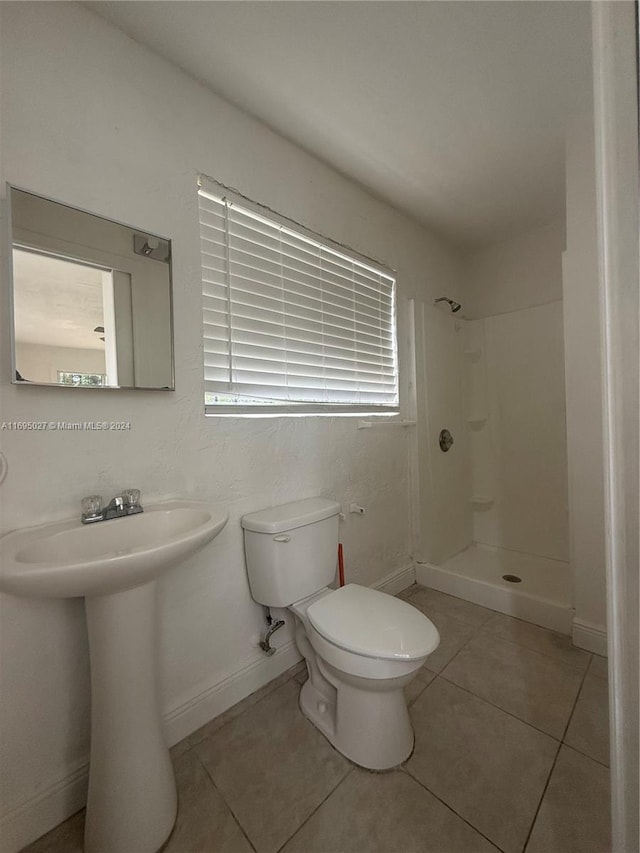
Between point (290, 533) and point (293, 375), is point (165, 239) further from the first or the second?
point (290, 533)

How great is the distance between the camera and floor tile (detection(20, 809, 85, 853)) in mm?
849

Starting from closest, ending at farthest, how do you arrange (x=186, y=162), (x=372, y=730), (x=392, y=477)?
(x=372, y=730)
(x=186, y=162)
(x=392, y=477)

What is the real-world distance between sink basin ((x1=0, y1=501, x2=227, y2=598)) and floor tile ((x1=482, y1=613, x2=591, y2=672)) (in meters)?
1.57

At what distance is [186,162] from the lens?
3.86 ft

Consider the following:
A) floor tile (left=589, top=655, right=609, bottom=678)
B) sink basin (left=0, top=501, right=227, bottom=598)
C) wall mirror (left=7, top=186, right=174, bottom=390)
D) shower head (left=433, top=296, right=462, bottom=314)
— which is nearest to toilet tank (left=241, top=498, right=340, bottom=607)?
sink basin (left=0, top=501, right=227, bottom=598)

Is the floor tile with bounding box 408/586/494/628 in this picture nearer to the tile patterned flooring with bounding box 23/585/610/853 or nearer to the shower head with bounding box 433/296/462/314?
the tile patterned flooring with bounding box 23/585/610/853

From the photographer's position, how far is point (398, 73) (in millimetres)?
1212

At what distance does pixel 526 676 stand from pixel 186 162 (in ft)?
7.80

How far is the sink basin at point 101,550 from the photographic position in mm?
628

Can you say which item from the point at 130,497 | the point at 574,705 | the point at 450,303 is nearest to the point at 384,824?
the point at 574,705

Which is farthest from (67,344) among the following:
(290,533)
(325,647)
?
(325,647)

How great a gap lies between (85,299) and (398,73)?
1.36m

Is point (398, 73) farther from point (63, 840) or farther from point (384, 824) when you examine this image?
point (63, 840)

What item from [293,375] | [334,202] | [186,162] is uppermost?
[334,202]
